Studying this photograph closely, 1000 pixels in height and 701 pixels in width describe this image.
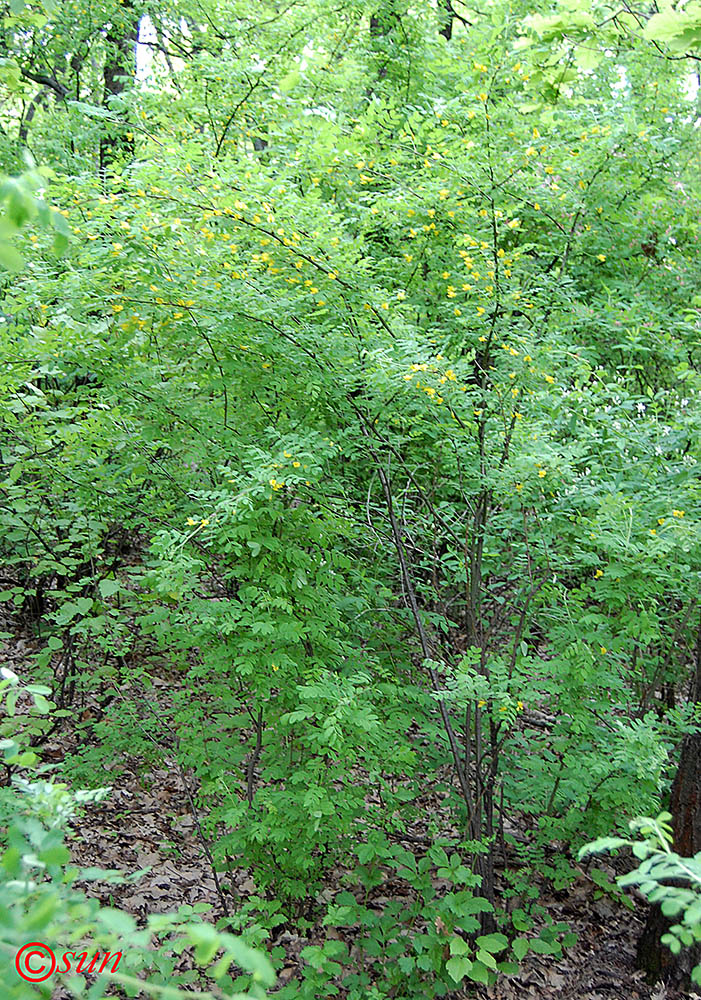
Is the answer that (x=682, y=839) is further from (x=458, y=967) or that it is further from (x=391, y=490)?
(x=391, y=490)

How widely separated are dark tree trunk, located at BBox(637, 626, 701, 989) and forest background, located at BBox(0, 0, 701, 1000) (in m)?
0.02

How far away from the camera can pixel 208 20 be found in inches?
237

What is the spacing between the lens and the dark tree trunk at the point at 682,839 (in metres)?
3.62

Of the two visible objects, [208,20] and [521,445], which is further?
[208,20]

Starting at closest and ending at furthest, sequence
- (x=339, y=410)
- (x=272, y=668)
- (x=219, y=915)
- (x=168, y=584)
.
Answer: (x=168, y=584) → (x=272, y=668) → (x=339, y=410) → (x=219, y=915)

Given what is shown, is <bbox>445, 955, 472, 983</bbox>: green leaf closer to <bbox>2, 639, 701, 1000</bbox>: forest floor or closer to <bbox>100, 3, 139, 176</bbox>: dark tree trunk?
<bbox>2, 639, 701, 1000</bbox>: forest floor

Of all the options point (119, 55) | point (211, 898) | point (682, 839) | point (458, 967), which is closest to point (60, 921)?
point (458, 967)

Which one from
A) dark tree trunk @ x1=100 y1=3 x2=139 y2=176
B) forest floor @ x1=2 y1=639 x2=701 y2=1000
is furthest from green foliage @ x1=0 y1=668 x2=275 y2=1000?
dark tree trunk @ x1=100 y1=3 x2=139 y2=176

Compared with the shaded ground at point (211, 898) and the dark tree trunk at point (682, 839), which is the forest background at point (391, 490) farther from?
the shaded ground at point (211, 898)

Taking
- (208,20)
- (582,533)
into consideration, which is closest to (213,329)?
(582,533)

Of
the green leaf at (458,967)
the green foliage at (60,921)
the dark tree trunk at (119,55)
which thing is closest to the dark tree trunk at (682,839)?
the green leaf at (458,967)

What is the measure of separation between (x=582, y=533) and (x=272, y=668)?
1.34 metres

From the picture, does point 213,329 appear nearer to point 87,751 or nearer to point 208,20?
point 87,751

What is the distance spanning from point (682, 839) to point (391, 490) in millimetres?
2014
